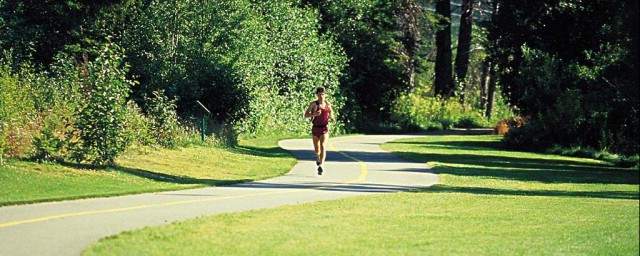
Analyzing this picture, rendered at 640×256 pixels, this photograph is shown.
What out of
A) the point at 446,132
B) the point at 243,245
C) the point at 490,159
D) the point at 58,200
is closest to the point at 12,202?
the point at 58,200

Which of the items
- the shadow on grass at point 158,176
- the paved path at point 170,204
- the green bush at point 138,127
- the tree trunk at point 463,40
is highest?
the tree trunk at point 463,40

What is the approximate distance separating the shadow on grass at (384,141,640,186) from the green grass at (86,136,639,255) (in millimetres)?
3064

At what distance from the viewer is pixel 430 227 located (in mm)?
14938

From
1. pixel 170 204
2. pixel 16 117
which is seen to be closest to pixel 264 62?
pixel 16 117

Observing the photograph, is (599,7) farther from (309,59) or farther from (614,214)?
(614,214)

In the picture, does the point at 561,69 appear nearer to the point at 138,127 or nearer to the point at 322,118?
the point at 322,118

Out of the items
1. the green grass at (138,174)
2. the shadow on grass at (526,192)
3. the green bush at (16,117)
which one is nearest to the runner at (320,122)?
the green grass at (138,174)

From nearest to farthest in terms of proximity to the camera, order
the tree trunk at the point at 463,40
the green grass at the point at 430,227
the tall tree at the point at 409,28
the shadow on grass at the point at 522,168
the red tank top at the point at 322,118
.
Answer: the green grass at the point at 430,227 → the red tank top at the point at 322,118 → the shadow on grass at the point at 522,168 → the tall tree at the point at 409,28 → the tree trunk at the point at 463,40

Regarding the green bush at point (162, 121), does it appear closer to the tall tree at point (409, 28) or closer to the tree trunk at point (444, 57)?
the tall tree at point (409, 28)

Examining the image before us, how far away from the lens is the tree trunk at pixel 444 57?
210 feet

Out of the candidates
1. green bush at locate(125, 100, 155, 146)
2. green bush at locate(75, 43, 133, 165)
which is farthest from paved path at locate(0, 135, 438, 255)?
green bush at locate(125, 100, 155, 146)

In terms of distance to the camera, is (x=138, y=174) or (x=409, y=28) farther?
(x=409, y=28)

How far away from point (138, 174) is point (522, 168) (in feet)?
45.5

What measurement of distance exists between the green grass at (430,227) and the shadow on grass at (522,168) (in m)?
3.06
